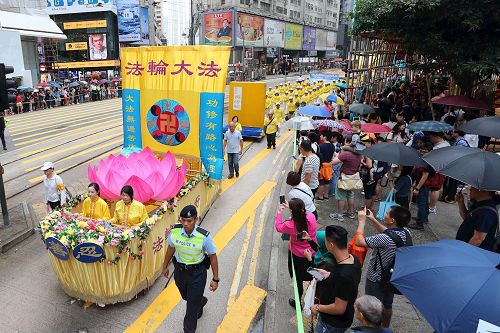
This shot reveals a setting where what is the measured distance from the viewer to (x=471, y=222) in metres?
4.41

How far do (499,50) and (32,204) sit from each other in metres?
12.0

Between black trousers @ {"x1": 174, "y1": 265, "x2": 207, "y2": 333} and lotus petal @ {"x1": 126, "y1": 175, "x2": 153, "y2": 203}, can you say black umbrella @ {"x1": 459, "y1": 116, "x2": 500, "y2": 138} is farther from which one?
lotus petal @ {"x1": 126, "y1": 175, "x2": 153, "y2": 203}

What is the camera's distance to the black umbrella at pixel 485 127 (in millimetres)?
6566

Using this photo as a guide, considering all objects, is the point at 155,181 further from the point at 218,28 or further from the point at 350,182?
the point at 218,28

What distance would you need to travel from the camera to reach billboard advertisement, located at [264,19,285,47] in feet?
193

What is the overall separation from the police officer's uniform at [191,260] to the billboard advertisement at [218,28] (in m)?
50.8

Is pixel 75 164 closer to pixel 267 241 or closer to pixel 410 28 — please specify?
pixel 267 241

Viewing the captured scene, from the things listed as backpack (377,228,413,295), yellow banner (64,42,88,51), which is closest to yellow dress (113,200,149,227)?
backpack (377,228,413,295)

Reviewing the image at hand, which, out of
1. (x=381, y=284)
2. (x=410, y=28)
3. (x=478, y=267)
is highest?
(x=410, y=28)

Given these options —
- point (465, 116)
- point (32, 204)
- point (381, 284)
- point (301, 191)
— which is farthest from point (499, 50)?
point (32, 204)

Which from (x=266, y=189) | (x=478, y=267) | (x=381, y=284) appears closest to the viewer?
(x=478, y=267)

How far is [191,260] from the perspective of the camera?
13.2 feet

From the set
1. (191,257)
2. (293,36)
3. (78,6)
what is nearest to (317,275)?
(191,257)

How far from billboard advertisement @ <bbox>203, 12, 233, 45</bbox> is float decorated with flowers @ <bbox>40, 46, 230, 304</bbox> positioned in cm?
4599
